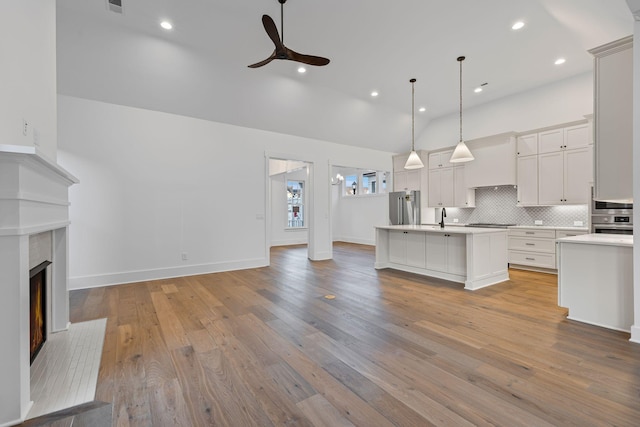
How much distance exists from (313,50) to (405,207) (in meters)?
4.63

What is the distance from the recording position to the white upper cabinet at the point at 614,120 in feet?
8.61

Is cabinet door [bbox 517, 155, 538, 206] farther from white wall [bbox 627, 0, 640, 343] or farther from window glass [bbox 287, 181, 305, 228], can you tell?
window glass [bbox 287, 181, 305, 228]

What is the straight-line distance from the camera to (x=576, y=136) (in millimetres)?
4965

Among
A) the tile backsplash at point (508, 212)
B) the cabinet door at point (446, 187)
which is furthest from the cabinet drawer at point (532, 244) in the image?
the cabinet door at point (446, 187)

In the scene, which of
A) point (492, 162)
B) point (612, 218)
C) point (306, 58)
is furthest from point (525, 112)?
point (306, 58)

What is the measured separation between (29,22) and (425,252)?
17.4 ft

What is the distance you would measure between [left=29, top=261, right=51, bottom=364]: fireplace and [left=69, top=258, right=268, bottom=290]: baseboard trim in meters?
2.00

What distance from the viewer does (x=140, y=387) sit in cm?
185

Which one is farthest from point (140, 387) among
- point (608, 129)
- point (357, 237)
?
point (357, 237)

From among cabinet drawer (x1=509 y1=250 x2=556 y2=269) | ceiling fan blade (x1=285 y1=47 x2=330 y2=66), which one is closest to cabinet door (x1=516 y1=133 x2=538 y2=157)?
cabinet drawer (x1=509 y1=250 x2=556 y2=269)

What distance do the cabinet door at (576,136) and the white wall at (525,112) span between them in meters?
0.37

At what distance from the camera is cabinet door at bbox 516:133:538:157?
5.46m

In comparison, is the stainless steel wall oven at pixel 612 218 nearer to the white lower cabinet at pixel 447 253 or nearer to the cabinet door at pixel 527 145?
the cabinet door at pixel 527 145

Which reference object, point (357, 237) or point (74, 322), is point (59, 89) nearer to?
point (74, 322)
